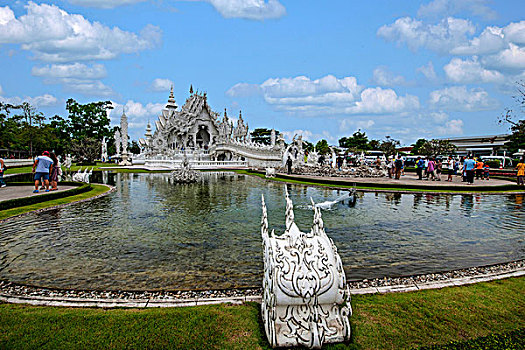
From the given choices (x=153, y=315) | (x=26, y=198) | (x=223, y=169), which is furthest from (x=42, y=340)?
(x=223, y=169)

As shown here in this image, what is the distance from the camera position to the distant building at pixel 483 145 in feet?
231

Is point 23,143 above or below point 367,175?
above

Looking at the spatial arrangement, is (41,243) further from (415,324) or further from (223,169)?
(223,169)

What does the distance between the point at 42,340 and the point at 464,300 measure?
222 inches

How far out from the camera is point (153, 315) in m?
4.10

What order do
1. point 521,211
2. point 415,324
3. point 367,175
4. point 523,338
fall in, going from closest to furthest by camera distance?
point 523,338, point 415,324, point 521,211, point 367,175

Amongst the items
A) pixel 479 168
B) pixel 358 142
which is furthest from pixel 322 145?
pixel 479 168

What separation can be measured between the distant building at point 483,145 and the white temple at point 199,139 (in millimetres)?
56087

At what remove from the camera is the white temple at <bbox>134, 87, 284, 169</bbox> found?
45094 millimetres

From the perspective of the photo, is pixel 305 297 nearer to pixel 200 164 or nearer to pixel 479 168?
pixel 479 168

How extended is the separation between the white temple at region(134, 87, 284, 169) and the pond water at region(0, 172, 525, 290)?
31.6 meters

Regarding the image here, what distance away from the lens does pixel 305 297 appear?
342cm

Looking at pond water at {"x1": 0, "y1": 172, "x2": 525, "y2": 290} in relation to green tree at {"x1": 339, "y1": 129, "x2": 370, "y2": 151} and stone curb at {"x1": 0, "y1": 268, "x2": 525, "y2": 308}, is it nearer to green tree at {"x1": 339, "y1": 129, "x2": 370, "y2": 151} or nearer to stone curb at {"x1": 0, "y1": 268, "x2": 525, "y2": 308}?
stone curb at {"x1": 0, "y1": 268, "x2": 525, "y2": 308}

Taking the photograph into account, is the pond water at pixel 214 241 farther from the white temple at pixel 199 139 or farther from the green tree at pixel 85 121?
the green tree at pixel 85 121
